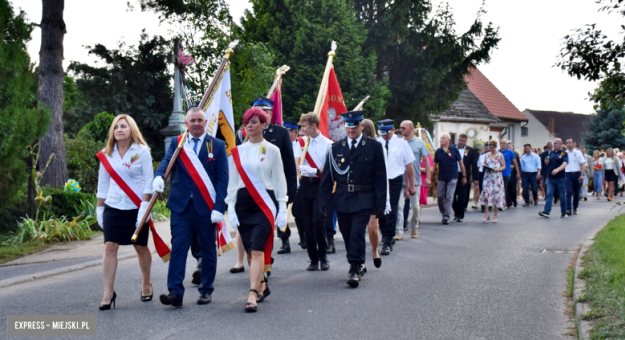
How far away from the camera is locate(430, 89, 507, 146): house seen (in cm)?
3947

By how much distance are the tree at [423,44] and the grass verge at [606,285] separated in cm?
1707

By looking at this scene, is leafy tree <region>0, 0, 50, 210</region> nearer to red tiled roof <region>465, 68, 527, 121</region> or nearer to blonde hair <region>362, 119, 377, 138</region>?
blonde hair <region>362, 119, 377, 138</region>

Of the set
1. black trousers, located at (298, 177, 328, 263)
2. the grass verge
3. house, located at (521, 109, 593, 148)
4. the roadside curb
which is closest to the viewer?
the grass verge

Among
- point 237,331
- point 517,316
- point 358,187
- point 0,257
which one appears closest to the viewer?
point 237,331

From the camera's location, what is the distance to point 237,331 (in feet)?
17.7

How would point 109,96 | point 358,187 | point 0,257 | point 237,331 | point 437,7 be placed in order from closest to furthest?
point 237,331 → point 358,187 → point 0,257 → point 437,7 → point 109,96

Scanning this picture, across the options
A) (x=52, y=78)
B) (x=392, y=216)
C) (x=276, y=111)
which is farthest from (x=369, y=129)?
(x=52, y=78)

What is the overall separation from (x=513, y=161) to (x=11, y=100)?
47.4 feet

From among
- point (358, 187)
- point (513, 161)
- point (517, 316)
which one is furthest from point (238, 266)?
point (513, 161)

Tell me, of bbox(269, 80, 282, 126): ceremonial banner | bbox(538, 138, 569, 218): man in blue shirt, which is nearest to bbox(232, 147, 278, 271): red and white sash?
bbox(269, 80, 282, 126): ceremonial banner

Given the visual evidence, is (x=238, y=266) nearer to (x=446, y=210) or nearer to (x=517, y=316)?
(x=517, y=316)

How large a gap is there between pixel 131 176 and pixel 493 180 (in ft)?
36.7

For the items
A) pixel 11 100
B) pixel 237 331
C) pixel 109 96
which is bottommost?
pixel 237 331

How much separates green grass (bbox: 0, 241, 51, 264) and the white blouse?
4825mm
